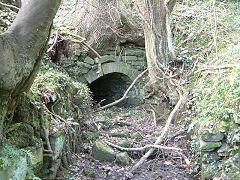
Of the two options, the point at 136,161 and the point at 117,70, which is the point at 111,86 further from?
the point at 136,161

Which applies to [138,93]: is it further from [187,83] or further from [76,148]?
[76,148]

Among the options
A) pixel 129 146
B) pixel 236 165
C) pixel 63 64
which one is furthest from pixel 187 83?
pixel 63 64

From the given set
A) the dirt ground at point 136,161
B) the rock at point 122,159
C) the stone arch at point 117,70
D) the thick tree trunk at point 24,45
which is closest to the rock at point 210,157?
the dirt ground at point 136,161

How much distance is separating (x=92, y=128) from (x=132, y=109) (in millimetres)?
2521

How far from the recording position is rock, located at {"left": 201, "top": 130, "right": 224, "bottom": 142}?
3.17 m

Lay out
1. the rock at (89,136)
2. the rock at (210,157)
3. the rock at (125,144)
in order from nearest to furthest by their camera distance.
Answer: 1. the rock at (210,157)
2. the rock at (125,144)
3. the rock at (89,136)

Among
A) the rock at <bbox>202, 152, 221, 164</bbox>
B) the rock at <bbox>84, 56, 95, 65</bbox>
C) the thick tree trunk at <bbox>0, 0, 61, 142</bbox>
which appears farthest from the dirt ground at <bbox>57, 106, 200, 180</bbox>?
the rock at <bbox>84, 56, 95, 65</bbox>

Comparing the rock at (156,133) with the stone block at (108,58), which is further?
the stone block at (108,58)

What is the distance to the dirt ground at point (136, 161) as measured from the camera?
3620 mm

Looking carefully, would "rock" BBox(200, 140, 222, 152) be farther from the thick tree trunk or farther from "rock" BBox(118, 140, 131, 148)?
the thick tree trunk

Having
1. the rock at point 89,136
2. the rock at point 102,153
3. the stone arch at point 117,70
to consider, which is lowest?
the rock at point 102,153

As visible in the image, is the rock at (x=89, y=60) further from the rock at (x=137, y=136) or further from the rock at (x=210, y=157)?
the rock at (x=210, y=157)

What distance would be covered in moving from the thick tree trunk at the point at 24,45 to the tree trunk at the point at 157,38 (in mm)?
4172

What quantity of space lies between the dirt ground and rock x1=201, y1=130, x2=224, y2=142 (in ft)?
2.34
